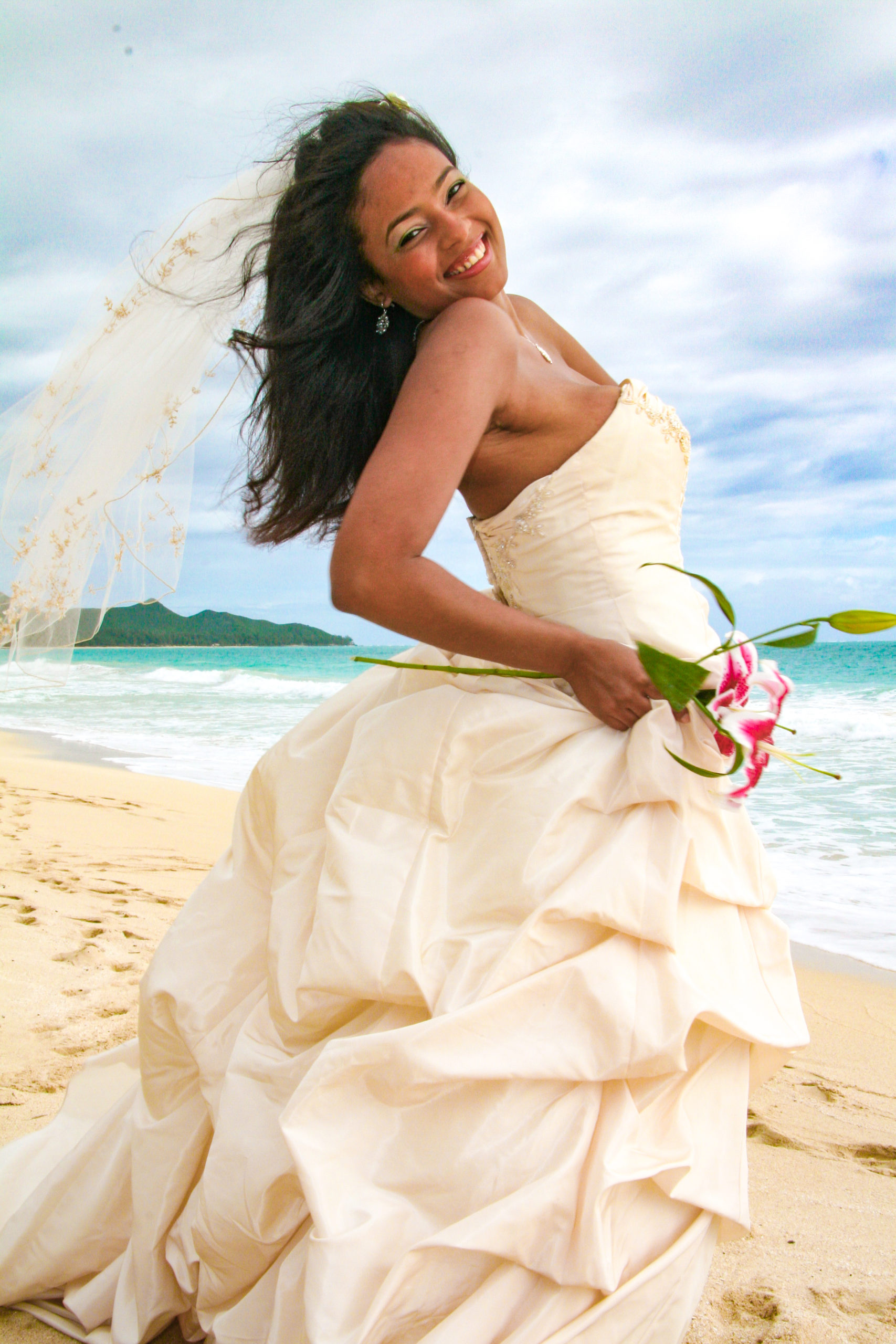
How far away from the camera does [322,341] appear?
1.78 metres

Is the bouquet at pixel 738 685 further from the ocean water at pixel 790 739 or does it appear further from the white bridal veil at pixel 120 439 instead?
the ocean water at pixel 790 739

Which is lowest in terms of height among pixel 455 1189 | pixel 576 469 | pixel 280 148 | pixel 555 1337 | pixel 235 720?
pixel 235 720

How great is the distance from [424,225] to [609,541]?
0.65 meters

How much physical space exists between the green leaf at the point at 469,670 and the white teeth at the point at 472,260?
0.70m

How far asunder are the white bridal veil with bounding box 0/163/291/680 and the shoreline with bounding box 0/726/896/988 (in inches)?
119

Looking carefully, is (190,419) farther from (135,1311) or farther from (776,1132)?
(776,1132)

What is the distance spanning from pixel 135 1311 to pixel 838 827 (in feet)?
17.6

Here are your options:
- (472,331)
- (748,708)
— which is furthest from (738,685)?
(472,331)

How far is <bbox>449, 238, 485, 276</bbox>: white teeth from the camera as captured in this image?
168 centimetres

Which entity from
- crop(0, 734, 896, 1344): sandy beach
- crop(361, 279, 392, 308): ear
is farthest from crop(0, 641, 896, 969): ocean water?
crop(361, 279, 392, 308): ear

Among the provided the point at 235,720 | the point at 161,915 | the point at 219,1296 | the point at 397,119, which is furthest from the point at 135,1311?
the point at 235,720

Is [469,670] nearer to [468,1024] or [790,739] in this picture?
[468,1024]

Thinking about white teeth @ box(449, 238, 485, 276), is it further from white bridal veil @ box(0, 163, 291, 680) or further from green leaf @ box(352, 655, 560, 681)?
green leaf @ box(352, 655, 560, 681)

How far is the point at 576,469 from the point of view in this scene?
161 cm
